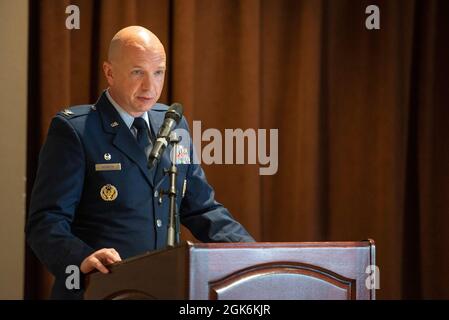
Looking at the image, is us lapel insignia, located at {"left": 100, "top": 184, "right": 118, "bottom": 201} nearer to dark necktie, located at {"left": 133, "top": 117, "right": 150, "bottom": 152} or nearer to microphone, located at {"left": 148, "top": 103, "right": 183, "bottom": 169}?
dark necktie, located at {"left": 133, "top": 117, "right": 150, "bottom": 152}

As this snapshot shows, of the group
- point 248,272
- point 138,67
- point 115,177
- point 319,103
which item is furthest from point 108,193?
point 319,103

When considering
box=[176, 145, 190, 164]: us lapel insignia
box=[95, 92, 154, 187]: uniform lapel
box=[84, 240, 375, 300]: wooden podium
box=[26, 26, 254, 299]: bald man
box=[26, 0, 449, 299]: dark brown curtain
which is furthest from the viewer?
box=[26, 0, 449, 299]: dark brown curtain

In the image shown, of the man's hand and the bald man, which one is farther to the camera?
the bald man

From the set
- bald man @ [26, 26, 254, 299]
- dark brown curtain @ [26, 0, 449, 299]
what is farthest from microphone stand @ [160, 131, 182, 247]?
dark brown curtain @ [26, 0, 449, 299]

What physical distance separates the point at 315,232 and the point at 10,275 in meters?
1.44

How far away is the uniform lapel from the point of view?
248 cm

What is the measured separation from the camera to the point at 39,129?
3477mm

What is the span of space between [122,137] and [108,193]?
0.19 metres

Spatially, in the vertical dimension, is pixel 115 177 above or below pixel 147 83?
below

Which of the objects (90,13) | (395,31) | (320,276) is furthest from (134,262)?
(395,31)

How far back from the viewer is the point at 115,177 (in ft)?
7.98

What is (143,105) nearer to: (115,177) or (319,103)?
(115,177)

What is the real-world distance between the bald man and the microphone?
319 mm
